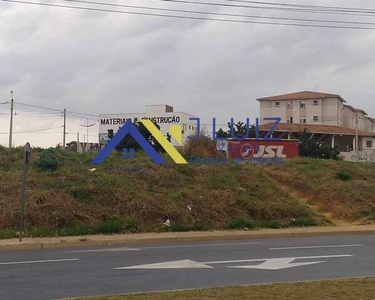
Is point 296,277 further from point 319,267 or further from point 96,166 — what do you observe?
point 96,166

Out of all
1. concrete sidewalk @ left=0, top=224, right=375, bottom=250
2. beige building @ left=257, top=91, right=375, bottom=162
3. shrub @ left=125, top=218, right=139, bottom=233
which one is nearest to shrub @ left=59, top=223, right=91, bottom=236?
concrete sidewalk @ left=0, top=224, right=375, bottom=250

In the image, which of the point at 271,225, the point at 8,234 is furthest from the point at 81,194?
the point at 271,225

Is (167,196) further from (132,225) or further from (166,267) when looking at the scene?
(166,267)

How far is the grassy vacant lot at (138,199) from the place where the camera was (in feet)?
61.6

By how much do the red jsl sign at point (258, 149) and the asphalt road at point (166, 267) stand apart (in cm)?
1800

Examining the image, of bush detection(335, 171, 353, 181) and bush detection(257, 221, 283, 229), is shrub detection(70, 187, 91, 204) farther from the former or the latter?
bush detection(335, 171, 353, 181)

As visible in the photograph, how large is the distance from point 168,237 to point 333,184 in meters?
12.2

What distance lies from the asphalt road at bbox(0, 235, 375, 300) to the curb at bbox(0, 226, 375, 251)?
1.02 metres

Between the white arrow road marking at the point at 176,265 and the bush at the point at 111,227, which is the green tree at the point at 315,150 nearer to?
the bush at the point at 111,227

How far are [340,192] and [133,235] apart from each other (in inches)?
475

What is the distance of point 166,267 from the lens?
10.7m

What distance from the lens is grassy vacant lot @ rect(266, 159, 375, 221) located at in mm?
24406

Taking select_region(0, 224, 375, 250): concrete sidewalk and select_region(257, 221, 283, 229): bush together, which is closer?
select_region(0, 224, 375, 250): concrete sidewalk

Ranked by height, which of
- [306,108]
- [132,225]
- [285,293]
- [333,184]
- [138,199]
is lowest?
[132,225]
